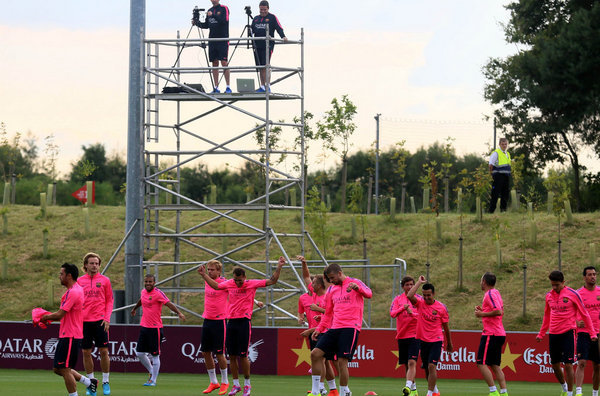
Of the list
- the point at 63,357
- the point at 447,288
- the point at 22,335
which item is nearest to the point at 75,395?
the point at 63,357

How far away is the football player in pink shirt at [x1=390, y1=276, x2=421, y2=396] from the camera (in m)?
15.5

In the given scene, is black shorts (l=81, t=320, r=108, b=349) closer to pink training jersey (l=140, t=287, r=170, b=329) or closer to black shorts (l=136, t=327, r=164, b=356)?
black shorts (l=136, t=327, r=164, b=356)

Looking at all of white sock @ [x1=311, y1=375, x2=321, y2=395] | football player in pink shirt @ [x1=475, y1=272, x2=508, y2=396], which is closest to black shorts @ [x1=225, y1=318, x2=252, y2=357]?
white sock @ [x1=311, y1=375, x2=321, y2=395]

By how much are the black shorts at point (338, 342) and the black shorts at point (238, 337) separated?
8.14 feet

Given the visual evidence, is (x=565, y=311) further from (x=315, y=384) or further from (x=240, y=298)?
(x=240, y=298)

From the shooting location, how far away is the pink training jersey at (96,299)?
15820 mm

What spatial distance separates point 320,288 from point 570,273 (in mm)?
17344

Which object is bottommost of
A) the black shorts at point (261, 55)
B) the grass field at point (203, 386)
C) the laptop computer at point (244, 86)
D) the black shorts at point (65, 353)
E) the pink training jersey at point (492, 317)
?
the grass field at point (203, 386)

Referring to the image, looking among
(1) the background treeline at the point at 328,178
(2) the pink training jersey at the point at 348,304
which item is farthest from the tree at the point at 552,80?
(2) the pink training jersey at the point at 348,304

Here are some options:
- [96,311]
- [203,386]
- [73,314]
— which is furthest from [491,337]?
[96,311]

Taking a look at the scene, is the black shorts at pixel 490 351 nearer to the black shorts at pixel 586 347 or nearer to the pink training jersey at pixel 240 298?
the black shorts at pixel 586 347

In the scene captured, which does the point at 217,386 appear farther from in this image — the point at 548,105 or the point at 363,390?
the point at 548,105

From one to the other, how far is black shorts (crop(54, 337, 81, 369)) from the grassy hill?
56.3ft

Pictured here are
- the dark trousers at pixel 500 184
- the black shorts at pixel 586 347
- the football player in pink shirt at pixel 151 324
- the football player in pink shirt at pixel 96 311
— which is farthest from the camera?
the dark trousers at pixel 500 184
